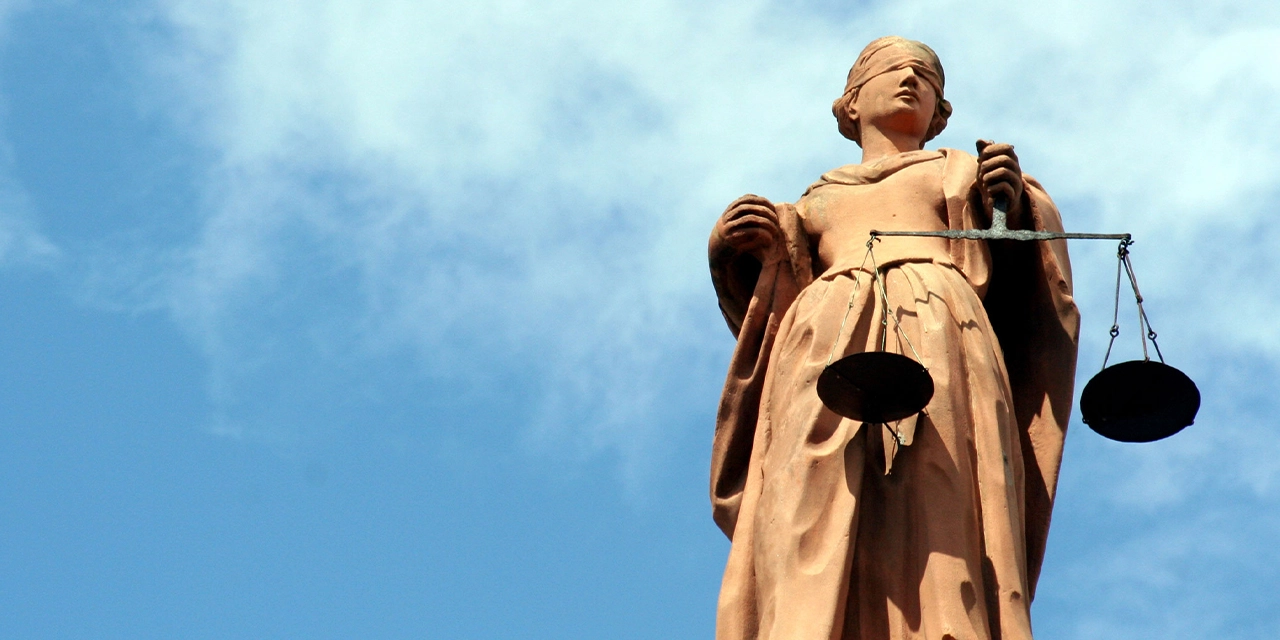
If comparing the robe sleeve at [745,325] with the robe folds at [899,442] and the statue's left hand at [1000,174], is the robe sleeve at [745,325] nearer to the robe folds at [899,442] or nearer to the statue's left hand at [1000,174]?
the robe folds at [899,442]

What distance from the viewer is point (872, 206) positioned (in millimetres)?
11734

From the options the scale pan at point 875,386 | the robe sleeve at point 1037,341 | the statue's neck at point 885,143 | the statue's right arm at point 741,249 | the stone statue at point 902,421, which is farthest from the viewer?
the statue's neck at point 885,143

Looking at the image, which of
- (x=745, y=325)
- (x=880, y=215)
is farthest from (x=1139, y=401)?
(x=745, y=325)

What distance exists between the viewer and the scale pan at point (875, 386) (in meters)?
10.2

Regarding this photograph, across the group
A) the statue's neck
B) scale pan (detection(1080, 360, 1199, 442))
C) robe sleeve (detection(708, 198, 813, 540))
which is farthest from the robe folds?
scale pan (detection(1080, 360, 1199, 442))

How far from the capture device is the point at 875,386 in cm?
1033

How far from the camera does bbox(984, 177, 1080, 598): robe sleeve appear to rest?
11.1 metres

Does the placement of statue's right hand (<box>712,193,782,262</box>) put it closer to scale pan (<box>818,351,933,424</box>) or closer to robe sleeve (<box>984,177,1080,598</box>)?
robe sleeve (<box>984,177,1080,598</box>)

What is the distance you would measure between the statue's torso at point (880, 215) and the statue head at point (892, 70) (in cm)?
69

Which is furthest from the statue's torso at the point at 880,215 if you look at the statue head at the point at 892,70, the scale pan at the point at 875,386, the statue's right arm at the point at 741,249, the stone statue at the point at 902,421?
the scale pan at the point at 875,386

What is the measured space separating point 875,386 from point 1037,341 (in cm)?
148

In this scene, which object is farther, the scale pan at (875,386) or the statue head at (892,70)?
the statue head at (892,70)

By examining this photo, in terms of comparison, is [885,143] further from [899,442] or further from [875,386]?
[875,386]

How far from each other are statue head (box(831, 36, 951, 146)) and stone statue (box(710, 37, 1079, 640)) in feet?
0.03
